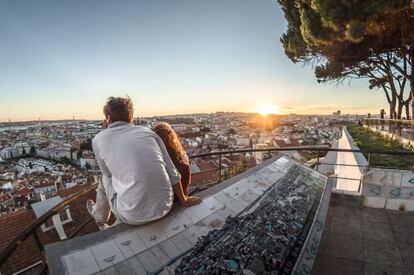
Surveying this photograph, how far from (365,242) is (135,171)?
10.2 feet

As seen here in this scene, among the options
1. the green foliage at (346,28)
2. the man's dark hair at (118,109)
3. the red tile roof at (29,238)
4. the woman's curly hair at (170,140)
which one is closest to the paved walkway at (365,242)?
the woman's curly hair at (170,140)

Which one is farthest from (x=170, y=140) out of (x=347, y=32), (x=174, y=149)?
(x=347, y=32)

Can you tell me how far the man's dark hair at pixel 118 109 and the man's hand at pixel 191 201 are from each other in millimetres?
836

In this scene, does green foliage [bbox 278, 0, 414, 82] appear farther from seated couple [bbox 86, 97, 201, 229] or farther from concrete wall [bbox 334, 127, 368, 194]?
seated couple [bbox 86, 97, 201, 229]

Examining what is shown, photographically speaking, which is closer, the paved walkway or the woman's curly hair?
the woman's curly hair

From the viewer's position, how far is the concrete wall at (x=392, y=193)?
413 cm

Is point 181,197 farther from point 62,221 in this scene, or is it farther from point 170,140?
point 62,221

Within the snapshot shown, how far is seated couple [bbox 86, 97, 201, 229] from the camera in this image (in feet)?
5.99

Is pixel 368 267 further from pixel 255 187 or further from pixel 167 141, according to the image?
pixel 167 141

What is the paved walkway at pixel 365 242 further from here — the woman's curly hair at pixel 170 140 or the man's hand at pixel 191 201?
the woman's curly hair at pixel 170 140

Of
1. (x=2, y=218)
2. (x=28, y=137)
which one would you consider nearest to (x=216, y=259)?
(x=2, y=218)

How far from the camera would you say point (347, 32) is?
21.3 feet

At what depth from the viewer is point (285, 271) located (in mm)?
1477

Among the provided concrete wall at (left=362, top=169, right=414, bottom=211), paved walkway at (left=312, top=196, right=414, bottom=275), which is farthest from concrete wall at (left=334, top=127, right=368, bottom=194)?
paved walkway at (left=312, top=196, right=414, bottom=275)
